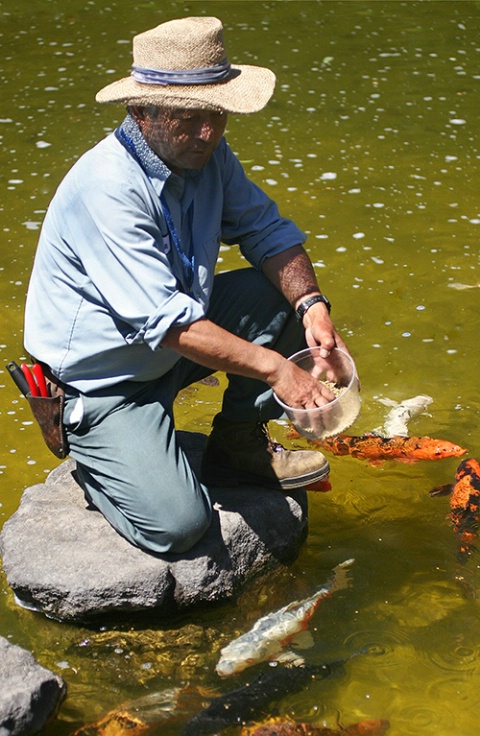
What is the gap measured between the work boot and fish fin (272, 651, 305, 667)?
0.67 meters

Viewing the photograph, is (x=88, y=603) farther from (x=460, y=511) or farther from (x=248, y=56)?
(x=248, y=56)

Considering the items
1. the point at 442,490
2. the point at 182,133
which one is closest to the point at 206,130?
the point at 182,133

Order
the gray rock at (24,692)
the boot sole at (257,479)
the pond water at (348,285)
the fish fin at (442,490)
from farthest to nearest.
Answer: the fish fin at (442,490) → the boot sole at (257,479) → the pond water at (348,285) → the gray rock at (24,692)

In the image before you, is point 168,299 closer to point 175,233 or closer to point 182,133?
point 175,233

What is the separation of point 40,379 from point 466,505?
1672 millimetres

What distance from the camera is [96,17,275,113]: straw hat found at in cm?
299

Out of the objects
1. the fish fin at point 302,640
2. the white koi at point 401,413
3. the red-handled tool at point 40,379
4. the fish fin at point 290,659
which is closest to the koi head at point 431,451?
the white koi at point 401,413

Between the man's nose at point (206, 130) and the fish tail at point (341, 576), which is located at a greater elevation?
the man's nose at point (206, 130)

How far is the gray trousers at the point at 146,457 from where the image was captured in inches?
127

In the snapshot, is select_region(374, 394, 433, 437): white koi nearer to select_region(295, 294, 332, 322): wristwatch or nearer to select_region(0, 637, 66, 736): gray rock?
select_region(295, 294, 332, 322): wristwatch

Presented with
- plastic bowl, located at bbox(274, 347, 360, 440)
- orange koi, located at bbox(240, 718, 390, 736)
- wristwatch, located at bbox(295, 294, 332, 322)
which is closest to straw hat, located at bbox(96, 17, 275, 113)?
wristwatch, located at bbox(295, 294, 332, 322)

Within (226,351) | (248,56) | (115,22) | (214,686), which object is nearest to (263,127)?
(248,56)

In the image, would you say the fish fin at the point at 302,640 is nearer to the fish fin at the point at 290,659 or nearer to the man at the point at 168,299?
the fish fin at the point at 290,659

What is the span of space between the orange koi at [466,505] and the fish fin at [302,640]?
2.38ft
